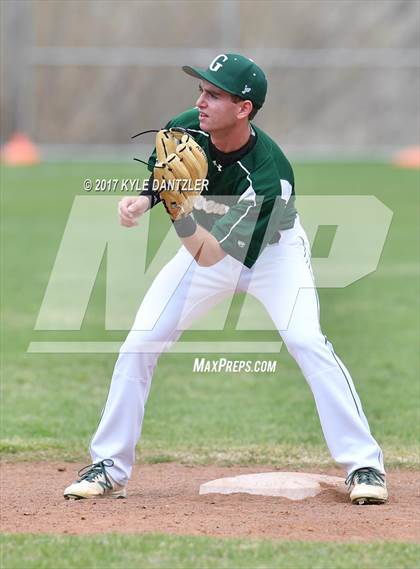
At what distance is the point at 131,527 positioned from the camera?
560 centimetres

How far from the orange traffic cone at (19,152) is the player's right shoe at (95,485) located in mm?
21198

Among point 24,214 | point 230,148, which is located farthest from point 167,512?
point 24,214

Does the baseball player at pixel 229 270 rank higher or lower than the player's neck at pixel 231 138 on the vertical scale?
lower

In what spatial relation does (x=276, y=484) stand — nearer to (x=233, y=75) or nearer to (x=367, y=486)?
(x=367, y=486)

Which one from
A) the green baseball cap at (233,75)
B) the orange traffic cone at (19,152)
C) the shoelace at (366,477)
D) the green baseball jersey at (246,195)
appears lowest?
the shoelace at (366,477)

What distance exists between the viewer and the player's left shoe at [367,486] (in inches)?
243

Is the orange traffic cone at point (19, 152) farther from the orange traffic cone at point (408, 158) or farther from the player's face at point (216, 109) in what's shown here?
the player's face at point (216, 109)

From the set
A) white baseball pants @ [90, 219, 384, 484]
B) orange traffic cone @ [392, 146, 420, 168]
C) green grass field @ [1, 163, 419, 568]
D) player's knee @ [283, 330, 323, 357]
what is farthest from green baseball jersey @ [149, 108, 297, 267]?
orange traffic cone @ [392, 146, 420, 168]

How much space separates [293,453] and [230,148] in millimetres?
2343

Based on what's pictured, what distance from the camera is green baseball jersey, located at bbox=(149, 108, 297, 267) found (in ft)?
20.5

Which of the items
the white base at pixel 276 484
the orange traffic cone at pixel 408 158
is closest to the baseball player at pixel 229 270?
the white base at pixel 276 484

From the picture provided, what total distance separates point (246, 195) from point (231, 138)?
37 centimetres

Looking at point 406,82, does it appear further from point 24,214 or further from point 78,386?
point 78,386

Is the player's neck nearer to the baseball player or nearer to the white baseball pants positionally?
the baseball player
